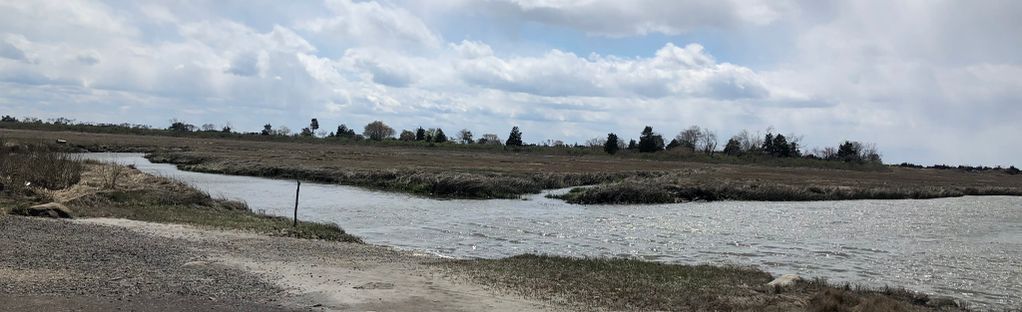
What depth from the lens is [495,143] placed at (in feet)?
590

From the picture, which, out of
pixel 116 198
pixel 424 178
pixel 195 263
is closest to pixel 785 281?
pixel 195 263

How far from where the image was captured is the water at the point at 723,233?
22000 mm

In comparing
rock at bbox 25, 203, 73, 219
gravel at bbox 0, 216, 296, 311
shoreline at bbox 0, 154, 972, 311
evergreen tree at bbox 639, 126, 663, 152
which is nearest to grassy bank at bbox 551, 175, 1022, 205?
shoreline at bbox 0, 154, 972, 311

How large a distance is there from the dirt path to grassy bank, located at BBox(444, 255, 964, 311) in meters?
0.98

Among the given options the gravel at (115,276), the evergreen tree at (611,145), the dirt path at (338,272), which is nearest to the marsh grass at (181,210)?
the dirt path at (338,272)

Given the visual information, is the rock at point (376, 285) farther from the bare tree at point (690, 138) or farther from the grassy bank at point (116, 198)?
the bare tree at point (690, 138)

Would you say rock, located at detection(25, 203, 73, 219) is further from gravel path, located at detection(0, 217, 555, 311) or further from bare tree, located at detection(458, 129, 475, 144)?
bare tree, located at detection(458, 129, 475, 144)

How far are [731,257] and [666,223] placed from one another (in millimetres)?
11253

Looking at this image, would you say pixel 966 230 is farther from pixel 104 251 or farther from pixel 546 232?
pixel 104 251

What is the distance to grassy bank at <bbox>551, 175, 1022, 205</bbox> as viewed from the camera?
4906 centimetres

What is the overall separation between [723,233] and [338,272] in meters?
21.0

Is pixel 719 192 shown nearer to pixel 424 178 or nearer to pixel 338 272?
pixel 424 178

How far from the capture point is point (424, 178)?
54.8 metres

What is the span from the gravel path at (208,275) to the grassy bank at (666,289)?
1.13 metres
